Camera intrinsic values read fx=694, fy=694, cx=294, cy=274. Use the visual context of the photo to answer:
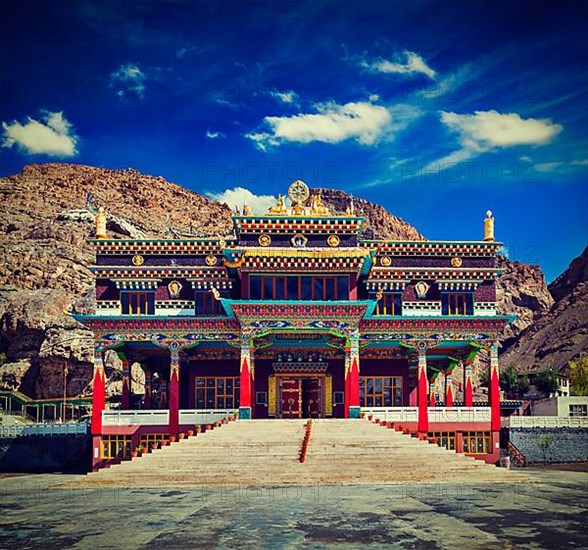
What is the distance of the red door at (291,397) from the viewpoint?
46219 mm

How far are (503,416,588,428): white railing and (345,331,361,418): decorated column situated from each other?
51.0 ft

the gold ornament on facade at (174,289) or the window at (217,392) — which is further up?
the gold ornament on facade at (174,289)

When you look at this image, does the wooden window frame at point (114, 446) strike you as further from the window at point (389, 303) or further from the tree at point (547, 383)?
the tree at point (547, 383)

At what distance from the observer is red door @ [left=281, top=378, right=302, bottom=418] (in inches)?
1820

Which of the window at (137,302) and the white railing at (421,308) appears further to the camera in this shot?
the white railing at (421,308)

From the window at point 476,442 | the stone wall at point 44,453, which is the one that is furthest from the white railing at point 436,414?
the stone wall at point 44,453

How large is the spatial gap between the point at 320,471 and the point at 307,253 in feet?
52.2

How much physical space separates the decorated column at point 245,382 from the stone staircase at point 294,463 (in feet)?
15.9

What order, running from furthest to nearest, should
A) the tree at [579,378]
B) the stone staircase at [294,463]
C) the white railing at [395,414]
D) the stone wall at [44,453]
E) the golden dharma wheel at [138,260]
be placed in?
the tree at [579,378] → the stone wall at [44,453] → the golden dharma wheel at [138,260] → the white railing at [395,414] → the stone staircase at [294,463]

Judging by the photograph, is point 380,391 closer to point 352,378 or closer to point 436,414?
point 436,414

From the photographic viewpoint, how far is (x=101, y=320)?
4175 cm

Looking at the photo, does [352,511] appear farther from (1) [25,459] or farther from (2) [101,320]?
(1) [25,459]

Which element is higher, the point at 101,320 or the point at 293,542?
the point at 101,320

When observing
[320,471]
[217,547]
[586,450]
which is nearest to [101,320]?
[320,471]
